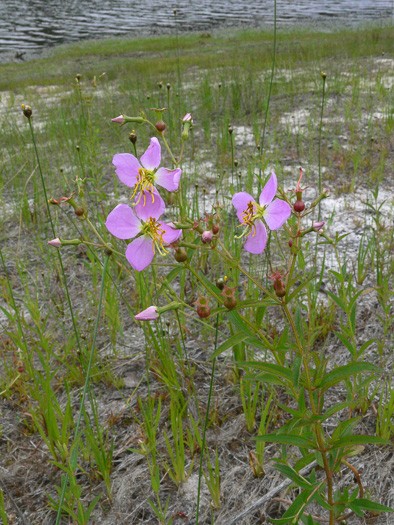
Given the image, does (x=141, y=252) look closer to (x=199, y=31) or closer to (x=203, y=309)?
(x=203, y=309)

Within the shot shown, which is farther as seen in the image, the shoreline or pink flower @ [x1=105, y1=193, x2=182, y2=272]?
the shoreline

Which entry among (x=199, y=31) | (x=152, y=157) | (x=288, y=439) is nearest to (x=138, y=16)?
(x=199, y=31)

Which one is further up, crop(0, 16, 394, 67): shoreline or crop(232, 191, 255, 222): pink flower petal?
crop(0, 16, 394, 67): shoreline

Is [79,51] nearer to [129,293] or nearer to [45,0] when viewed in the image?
[129,293]

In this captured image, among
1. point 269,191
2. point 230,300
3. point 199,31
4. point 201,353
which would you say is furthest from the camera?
point 199,31

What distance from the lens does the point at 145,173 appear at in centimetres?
104

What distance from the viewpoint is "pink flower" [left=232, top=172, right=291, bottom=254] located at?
1.04 m

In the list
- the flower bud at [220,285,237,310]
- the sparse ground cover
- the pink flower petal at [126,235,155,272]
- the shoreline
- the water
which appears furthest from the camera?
the water

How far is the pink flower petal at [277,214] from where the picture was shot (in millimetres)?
1039

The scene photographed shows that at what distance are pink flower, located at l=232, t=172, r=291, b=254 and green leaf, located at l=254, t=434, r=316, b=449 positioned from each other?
45 cm

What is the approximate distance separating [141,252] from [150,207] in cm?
12

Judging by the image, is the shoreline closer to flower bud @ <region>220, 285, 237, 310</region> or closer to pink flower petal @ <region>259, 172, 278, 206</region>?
pink flower petal @ <region>259, 172, 278, 206</region>

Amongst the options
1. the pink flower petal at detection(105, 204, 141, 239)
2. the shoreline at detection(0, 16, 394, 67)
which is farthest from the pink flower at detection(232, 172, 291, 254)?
the shoreline at detection(0, 16, 394, 67)

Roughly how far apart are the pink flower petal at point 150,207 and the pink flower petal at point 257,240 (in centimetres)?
23
